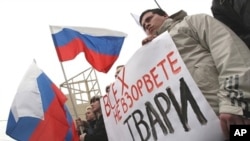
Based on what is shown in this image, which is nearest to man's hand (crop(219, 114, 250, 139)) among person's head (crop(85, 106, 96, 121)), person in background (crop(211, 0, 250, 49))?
person in background (crop(211, 0, 250, 49))

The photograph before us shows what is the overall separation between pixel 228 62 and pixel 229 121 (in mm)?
257

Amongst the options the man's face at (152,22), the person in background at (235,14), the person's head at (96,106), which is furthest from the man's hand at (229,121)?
the person's head at (96,106)

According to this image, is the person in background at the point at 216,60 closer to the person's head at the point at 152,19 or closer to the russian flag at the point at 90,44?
the person's head at the point at 152,19

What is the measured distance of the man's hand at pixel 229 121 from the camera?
1524mm

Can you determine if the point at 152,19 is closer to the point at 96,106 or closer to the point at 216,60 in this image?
the point at 216,60

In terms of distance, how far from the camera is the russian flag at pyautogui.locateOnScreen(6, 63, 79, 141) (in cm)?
374

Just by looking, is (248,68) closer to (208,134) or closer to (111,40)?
(208,134)

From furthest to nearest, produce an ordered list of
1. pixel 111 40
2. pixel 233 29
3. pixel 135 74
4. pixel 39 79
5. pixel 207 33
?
pixel 111 40 < pixel 39 79 < pixel 135 74 < pixel 233 29 < pixel 207 33

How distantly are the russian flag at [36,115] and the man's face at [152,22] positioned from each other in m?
1.90

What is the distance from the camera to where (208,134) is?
1.67 meters

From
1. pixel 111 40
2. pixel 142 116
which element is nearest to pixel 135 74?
pixel 142 116

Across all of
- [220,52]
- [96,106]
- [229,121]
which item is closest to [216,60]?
[220,52]

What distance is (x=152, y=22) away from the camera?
7.30ft

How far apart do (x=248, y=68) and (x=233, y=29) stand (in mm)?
428
